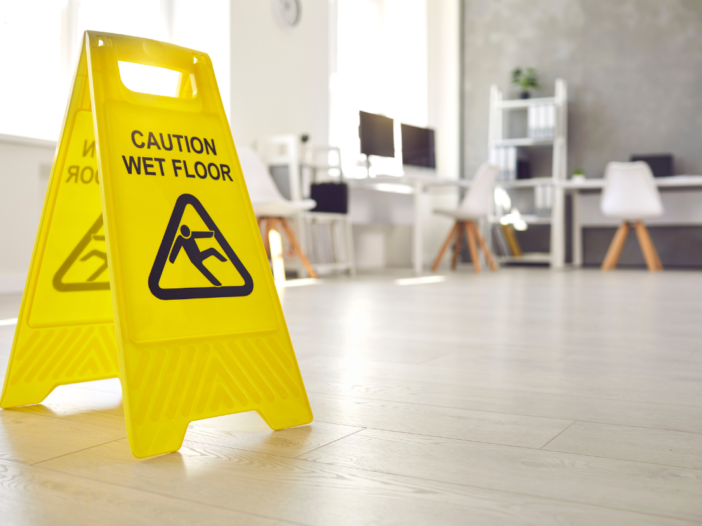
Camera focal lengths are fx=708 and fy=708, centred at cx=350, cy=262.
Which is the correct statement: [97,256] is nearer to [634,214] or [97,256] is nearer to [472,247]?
[472,247]

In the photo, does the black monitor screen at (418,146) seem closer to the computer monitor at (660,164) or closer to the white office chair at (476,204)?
the white office chair at (476,204)

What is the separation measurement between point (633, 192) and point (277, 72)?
2.72 m

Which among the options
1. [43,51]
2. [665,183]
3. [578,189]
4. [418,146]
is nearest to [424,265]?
[418,146]

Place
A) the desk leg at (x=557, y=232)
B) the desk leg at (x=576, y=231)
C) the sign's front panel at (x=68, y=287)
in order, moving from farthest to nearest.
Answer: the desk leg at (x=576, y=231)
the desk leg at (x=557, y=232)
the sign's front panel at (x=68, y=287)

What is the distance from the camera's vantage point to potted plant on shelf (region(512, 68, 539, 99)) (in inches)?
246

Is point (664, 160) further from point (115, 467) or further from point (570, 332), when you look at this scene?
point (115, 467)

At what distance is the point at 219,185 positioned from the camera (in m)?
0.91

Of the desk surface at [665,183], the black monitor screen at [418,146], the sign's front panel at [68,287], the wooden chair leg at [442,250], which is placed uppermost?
the black monitor screen at [418,146]

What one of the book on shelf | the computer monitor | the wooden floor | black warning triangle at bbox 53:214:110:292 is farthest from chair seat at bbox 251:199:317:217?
the computer monitor

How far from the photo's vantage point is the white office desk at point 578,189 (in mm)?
5346

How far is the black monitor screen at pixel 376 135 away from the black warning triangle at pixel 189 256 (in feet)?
13.1

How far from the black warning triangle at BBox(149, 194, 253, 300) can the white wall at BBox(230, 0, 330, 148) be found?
3.44 metres

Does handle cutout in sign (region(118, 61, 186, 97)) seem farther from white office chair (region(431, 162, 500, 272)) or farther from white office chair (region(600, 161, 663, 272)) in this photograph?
white office chair (region(600, 161, 663, 272))

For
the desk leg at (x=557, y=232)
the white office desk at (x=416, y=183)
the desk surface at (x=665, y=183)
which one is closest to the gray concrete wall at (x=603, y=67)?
the desk surface at (x=665, y=183)
